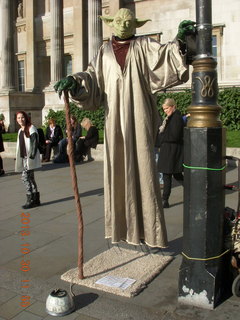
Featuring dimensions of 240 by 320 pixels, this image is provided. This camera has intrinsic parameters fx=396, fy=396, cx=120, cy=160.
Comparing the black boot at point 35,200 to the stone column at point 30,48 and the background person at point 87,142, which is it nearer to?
the background person at point 87,142

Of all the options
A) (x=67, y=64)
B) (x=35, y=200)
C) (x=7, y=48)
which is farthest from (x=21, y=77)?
(x=35, y=200)

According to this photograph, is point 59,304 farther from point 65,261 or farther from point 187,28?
point 187,28

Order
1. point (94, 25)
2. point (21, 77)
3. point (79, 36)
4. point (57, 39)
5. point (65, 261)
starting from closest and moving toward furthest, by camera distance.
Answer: point (65, 261), point (94, 25), point (79, 36), point (57, 39), point (21, 77)

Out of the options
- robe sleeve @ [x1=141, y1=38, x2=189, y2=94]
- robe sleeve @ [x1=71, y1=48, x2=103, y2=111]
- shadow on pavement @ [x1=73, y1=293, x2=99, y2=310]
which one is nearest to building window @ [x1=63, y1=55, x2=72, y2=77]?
robe sleeve @ [x1=71, y1=48, x2=103, y2=111]

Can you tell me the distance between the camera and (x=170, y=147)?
272 inches

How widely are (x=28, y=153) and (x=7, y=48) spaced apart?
21.4m

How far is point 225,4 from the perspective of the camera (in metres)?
20.3

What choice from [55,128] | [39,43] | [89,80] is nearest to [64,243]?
[89,80]

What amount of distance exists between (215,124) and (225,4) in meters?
19.4

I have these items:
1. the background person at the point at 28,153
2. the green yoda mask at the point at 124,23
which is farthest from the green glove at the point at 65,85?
the background person at the point at 28,153

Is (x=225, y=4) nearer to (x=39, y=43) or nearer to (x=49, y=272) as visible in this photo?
(x=39, y=43)

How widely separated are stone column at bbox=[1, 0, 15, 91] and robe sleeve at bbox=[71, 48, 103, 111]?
23109 millimetres

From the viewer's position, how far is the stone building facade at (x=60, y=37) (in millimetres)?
20656

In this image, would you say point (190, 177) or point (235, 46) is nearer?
point (190, 177)
